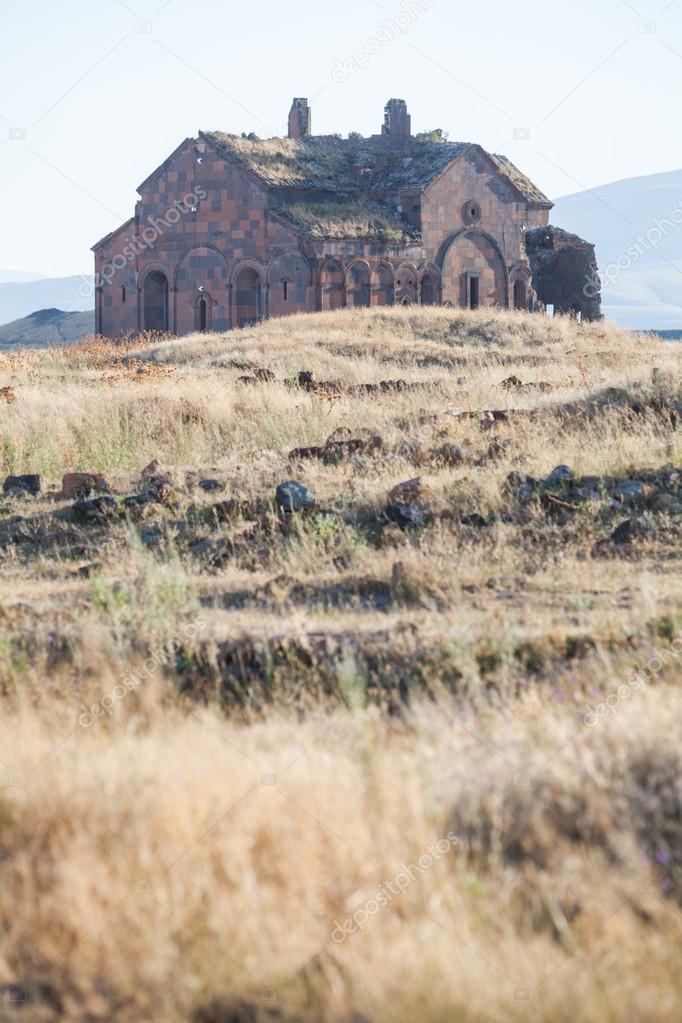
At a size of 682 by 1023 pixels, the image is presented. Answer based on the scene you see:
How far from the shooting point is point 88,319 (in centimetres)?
8525

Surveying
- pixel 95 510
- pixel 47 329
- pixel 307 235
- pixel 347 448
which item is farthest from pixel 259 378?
pixel 47 329

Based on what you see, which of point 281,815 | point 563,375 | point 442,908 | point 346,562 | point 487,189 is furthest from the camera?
point 487,189

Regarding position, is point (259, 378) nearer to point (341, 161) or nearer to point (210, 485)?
point (210, 485)

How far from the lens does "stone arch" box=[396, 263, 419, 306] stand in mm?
43219

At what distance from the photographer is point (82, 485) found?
1290cm

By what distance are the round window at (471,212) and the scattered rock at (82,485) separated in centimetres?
3495

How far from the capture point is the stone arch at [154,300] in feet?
147

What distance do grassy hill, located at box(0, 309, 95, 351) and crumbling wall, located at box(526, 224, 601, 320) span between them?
3647cm

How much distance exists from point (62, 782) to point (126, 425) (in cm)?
1086

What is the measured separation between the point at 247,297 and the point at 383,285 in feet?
15.2

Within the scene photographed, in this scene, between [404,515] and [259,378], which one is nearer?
[404,515]

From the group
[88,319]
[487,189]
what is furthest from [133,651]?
[88,319]

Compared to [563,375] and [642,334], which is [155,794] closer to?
[563,375]

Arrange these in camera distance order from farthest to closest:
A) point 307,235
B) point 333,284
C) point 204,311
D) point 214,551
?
point 204,311 < point 333,284 < point 307,235 < point 214,551
